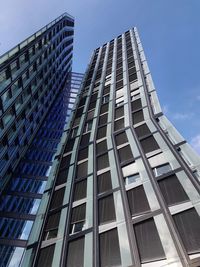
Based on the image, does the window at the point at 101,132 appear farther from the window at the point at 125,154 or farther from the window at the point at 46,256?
the window at the point at 46,256

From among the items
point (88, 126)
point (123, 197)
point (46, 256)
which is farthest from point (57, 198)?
point (88, 126)

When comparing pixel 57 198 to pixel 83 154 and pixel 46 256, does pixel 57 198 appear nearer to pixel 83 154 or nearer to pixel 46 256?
A: pixel 46 256

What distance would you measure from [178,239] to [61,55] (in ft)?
198

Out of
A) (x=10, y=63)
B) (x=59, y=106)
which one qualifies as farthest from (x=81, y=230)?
(x=59, y=106)

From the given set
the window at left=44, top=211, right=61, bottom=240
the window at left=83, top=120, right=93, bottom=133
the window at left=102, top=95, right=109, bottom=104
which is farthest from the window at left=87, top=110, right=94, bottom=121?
the window at left=44, top=211, right=61, bottom=240

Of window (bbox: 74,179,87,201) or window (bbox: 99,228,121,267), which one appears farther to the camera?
window (bbox: 74,179,87,201)

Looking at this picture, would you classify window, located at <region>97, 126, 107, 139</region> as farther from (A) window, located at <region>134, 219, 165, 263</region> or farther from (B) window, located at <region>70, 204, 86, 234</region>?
(A) window, located at <region>134, 219, 165, 263</region>

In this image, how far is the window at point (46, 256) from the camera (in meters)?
15.6

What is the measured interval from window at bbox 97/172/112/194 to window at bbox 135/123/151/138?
6.32 m

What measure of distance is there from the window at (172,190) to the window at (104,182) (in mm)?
4555

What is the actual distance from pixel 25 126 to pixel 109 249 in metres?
27.7

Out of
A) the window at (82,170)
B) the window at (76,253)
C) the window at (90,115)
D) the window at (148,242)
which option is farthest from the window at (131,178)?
the window at (90,115)

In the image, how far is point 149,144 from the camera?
23047mm

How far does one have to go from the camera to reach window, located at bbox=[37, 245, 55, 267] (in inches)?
613
